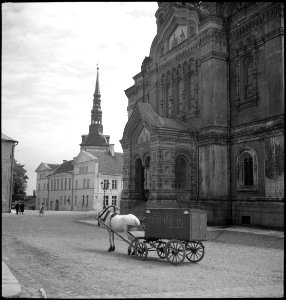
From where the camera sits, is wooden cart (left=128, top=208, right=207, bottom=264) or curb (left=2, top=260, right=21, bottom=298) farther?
wooden cart (left=128, top=208, right=207, bottom=264)

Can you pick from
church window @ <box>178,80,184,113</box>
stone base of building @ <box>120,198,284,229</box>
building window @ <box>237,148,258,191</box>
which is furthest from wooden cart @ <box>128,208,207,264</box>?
church window @ <box>178,80,184,113</box>

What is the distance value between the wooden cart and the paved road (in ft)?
1.16

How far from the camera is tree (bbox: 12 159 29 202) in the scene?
204ft

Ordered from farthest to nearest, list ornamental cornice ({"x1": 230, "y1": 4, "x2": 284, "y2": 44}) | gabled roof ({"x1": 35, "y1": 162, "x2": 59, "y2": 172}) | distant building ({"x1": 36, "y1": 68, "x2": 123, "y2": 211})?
gabled roof ({"x1": 35, "y1": 162, "x2": 59, "y2": 172})
distant building ({"x1": 36, "y1": 68, "x2": 123, "y2": 211})
ornamental cornice ({"x1": 230, "y1": 4, "x2": 284, "y2": 44})

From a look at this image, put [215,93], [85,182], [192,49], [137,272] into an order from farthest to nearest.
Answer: [85,182], [192,49], [215,93], [137,272]

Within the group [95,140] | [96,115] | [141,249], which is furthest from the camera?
[96,115]

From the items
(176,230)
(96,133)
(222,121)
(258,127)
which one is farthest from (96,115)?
(176,230)

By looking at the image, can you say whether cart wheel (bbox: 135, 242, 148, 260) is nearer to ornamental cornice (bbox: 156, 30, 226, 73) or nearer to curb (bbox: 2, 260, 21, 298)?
curb (bbox: 2, 260, 21, 298)

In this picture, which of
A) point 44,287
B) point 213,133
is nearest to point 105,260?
point 44,287

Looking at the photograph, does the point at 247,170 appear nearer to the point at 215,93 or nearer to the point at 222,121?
the point at 222,121

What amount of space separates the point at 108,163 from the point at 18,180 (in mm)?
16146

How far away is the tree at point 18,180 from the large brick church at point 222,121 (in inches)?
1394

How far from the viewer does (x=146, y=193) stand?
107ft

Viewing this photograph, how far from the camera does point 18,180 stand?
6331 cm
